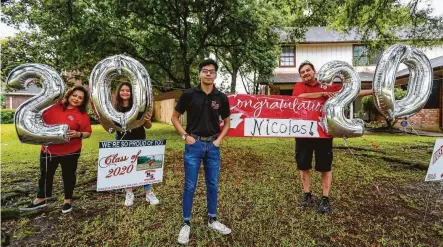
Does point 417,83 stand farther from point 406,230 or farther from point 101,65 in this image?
point 101,65

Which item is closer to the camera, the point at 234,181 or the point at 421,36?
the point at 234,181

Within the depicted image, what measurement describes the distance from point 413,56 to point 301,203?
2.15 meters

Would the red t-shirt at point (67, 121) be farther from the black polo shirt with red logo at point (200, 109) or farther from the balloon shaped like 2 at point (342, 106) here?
the balloon shaped like 2 at point (342, 106)

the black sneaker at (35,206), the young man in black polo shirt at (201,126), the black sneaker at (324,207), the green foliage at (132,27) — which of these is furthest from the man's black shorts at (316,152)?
the green foliage at (132,27)

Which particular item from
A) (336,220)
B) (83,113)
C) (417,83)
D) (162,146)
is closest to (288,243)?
(336,220)

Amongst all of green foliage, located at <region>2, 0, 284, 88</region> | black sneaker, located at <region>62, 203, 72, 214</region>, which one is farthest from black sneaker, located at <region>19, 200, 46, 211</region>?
green foliage, located at <region>2, 0, 284, 88</region>

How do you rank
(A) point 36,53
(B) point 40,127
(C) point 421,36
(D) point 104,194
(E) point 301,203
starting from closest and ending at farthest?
(B) point 40,127 → (E) point 301,203 → (D) point 104,194 → (C) point 421,36 → (A) point 36,53

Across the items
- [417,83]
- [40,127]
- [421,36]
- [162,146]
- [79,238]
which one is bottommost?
[79,238]

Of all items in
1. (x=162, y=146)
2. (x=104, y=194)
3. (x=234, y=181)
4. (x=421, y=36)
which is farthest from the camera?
(x=421, y=36)

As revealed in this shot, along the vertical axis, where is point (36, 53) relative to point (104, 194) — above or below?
above

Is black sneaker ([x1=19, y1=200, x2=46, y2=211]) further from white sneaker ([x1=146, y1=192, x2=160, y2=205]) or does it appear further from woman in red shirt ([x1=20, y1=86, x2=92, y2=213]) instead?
white sneaker ([x1=146, y1=192, x2=160, y2=205])

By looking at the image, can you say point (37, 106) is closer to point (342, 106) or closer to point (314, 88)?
point (314, 88)

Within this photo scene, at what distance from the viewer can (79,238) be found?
2.66 m

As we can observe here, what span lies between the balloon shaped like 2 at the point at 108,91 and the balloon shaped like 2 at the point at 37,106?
36cm
